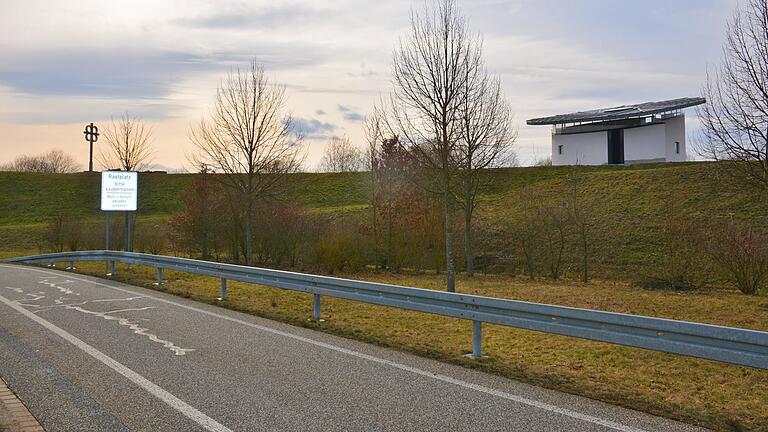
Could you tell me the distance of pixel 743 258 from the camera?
1789 centimetres

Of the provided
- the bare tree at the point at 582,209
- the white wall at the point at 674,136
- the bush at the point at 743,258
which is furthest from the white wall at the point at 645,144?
the bush at the point at 743,258

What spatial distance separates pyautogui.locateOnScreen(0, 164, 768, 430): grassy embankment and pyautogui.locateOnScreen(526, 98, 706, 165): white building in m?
10.4

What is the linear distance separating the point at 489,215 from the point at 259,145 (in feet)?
67.2

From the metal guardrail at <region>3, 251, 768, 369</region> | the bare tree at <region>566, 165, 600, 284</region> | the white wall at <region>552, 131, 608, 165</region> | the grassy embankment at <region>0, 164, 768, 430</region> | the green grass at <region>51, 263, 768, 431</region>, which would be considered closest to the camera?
the metal guardrail at <region>3, 251, 768, 369</region>

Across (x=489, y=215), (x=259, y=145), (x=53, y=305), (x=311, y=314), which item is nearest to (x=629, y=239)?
(x=489, y=215)

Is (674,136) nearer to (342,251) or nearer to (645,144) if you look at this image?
(645,144)

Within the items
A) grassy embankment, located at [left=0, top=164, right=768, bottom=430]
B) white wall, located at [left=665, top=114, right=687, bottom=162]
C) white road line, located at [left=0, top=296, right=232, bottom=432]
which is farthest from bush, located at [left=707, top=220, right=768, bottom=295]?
white wall, located at [left=665, top=114, right=687, bottom=162]

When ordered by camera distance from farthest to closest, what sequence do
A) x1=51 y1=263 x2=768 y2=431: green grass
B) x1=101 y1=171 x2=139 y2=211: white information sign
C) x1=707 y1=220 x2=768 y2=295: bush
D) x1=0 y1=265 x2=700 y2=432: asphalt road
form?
x1=101 y1=171 x2=139 y2=211: white information sign < x1=707 y1=220 x2=768 y2=295: bush < x1=51 y1=263 x2=768 y2=431: green grass < x1=0 y1=265 x2=700 y2=432: asphalt road

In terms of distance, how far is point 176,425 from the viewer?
5.01 metres

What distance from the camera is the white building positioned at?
169ft

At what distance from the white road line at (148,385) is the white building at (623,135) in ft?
158

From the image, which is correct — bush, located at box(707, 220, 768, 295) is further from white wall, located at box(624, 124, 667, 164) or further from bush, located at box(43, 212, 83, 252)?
white wall, located at box(624, 124, 667, 164)

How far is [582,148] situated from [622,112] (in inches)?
168

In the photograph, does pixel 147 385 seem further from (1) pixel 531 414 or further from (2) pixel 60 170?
(2) pixel 60 170
